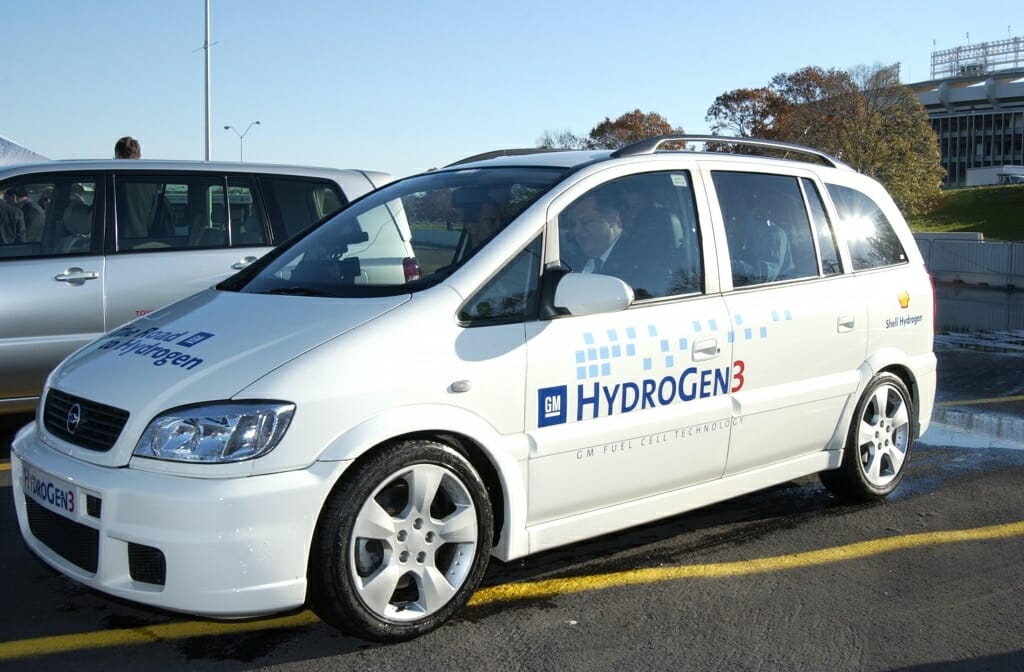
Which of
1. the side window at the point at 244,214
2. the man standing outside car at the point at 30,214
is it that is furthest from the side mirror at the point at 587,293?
the man standing outside car at the point at 30,214

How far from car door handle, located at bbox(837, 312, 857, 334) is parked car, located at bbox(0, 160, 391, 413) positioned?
383 centimetres

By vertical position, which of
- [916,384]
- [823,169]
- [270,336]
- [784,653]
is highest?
[823,169]

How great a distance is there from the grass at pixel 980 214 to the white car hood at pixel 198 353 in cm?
6004

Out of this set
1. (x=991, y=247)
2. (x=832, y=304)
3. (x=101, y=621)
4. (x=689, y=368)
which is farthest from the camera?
(x=991, y=247)

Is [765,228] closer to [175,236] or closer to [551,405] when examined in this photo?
[551,405]

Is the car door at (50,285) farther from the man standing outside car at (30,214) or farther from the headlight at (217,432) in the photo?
the headlight at (217,432)

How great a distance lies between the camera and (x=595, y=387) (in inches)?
155

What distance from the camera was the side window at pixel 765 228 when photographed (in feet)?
15.2

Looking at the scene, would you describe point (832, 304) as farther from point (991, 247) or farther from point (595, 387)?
point (991, 247)

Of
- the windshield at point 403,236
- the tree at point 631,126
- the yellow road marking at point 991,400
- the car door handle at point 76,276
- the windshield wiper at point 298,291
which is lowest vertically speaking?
the yellow road marking at point 991,400

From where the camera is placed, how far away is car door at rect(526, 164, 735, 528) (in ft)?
12.6

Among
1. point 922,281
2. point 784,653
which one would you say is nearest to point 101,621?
point 784,653

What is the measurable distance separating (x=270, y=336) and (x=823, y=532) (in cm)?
289

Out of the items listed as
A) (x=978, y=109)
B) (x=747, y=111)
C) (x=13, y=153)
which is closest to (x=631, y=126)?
(x=747, y=111)
